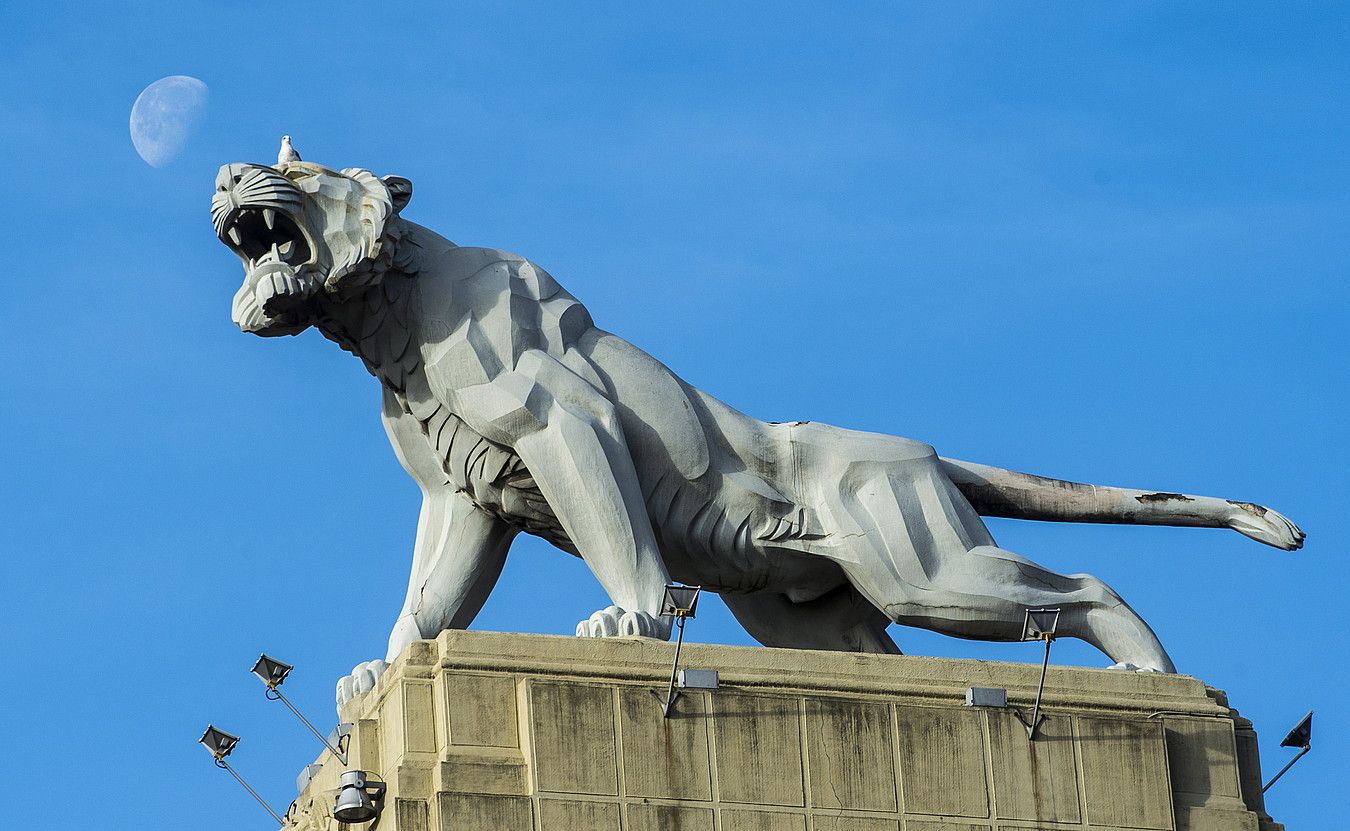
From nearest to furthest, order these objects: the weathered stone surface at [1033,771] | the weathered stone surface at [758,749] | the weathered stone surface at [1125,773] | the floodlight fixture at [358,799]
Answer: the floodlight fixture at [358,799]
the weathered stone surface at [758,749]
the weathered stone surface at [1033,771]
the weathered stone surface at [1125,773]

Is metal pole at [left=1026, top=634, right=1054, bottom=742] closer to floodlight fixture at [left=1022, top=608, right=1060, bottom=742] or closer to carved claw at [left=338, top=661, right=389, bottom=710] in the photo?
floodlight fixture at [left=1022, top=608, right=1060, bottom=742]

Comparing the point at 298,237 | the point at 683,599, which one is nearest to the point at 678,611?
the point at 683,599

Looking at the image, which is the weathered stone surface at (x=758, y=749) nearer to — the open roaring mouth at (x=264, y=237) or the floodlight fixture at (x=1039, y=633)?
the floodlight fixture at (x=1039, y=633)

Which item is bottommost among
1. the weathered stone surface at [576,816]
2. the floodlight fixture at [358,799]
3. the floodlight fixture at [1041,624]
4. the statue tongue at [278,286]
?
the weathered stone surface at [576,816]

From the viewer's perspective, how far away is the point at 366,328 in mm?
24625

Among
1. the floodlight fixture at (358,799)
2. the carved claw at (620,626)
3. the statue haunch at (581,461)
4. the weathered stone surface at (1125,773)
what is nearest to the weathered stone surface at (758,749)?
the carved claw at (620,626)

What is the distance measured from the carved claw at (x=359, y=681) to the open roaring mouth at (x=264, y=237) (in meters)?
3.03

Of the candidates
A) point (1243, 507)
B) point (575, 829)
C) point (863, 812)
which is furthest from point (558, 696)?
point (1243, 507)

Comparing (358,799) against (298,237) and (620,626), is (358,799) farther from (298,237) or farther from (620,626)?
(298,237)

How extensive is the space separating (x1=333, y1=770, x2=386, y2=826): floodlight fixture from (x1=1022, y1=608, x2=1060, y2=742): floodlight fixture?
4.75 m

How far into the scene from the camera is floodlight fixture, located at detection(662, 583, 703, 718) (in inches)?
888

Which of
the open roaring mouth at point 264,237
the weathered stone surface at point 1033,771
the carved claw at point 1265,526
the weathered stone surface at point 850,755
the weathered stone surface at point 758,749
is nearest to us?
the weathered stone surface at point 758,749

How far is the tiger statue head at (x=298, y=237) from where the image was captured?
24.2 metres

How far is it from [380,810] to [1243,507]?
24.3 ft
